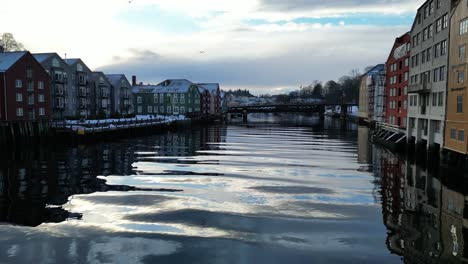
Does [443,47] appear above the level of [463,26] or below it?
below

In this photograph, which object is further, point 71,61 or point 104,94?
point 104,94

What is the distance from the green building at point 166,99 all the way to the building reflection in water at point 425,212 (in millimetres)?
92280

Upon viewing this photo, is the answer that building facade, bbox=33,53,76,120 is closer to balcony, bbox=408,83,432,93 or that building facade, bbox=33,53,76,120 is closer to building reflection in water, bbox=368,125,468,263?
balcony, bbox=408,83,432,93

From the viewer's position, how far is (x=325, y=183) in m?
25.8

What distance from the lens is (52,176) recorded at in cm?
2855

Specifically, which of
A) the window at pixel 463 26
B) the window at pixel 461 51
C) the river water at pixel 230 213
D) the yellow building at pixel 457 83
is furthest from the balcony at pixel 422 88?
the river water at pixel 230 213

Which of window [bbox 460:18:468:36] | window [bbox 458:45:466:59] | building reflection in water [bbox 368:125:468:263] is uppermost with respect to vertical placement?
window [bbox 460:18:468:36]

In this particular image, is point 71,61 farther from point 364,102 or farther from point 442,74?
point 364,102

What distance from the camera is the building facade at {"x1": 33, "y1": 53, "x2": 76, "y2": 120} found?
7050 centimetres

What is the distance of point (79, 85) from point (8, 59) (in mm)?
24040

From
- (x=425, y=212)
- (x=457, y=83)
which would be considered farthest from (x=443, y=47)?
(x=425, y=212)

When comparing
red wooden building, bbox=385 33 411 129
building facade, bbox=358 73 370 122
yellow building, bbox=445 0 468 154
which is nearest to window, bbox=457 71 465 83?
yellow building, bbox=445 0 468 154

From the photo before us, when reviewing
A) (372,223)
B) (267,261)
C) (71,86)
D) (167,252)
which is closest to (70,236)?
(167,252)

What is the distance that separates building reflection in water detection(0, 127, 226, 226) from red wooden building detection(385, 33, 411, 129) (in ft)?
106
